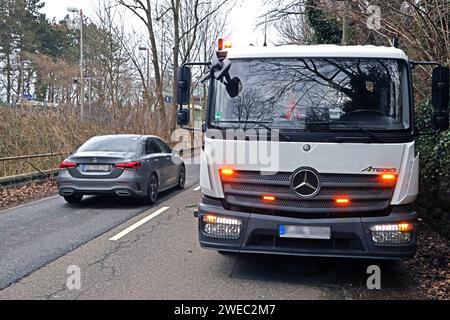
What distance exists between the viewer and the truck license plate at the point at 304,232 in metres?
5.10

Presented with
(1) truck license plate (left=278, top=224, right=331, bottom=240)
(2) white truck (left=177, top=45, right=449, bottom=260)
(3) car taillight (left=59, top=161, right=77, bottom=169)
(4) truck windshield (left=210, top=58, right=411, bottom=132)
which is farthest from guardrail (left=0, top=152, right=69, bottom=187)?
(1) truck license plate (left=278, top=224, right=331, bottom=240)

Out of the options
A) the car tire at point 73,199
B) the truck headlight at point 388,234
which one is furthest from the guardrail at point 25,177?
the truck headlight at point 388,234

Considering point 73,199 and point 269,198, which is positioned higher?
point 269,198

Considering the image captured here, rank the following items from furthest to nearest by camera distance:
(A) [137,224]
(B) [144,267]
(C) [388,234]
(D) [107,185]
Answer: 1. (D) [107,185]
2. (A) [137,224]
3. (B) [144,267]
4. (C) [388,234]

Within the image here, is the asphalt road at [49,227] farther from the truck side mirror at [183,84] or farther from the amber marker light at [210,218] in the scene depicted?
the truck side mirror at [183,84]

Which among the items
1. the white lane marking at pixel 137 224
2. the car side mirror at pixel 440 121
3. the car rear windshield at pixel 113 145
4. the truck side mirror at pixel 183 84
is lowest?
the white lane marking at pixel 137 224

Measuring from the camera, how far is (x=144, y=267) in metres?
6.00

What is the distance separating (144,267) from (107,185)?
4.23 m

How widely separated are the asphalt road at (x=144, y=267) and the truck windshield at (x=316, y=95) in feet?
5.81

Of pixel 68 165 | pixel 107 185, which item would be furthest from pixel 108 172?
pixel 68 165

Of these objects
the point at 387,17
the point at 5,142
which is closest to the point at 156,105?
the point at 5,142

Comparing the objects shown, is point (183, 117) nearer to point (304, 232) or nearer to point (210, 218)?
point (210, 218)
